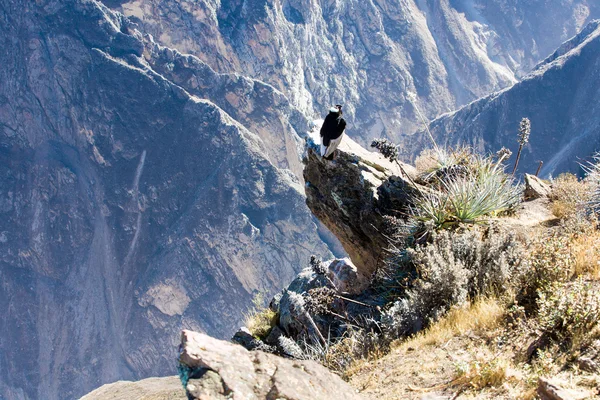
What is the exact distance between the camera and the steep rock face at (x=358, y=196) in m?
6.75

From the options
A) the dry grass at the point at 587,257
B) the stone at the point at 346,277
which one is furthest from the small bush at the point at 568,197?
the stone at the point at 346,277

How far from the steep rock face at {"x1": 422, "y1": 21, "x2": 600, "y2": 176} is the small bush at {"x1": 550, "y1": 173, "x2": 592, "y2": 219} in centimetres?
5297

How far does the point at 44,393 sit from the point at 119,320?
1258 centimetres

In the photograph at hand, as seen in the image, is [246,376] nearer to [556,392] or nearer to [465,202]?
[556,392]

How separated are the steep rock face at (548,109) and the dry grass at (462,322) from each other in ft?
186

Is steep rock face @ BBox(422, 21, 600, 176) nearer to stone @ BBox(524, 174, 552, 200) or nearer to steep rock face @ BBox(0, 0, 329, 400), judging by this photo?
steep rock face @ BBox(0, 0, 329, 400)

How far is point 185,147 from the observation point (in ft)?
213

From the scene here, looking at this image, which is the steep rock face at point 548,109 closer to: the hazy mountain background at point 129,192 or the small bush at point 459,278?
the hazy mountain background at point 129,192

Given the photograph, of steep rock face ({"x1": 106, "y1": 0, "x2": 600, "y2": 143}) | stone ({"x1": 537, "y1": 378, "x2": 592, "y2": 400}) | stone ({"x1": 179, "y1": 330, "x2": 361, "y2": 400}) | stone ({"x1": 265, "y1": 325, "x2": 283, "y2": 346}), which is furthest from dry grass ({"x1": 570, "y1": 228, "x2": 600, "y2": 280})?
steep rock face ({"x1": 106, "y1": 0, "x2": 600, "y2": 143})

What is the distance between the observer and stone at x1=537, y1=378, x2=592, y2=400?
2345mm

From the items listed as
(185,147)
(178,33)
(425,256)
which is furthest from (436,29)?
(425,256)

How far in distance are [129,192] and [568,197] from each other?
65028mm

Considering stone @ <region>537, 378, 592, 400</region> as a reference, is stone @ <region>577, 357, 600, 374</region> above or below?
above

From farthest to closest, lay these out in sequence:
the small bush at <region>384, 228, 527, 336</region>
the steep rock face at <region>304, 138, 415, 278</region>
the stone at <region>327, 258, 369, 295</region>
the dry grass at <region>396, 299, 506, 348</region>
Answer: the stone at <region>327, 258, 369, 295</region>, the steep rock face at <region>304, 138, 415, 278</region>, the small bush at <region>384, 228, 527, 336</region>, the dry grass at <region>396, 299, 506, 348</region>
